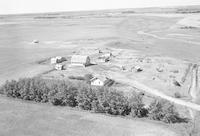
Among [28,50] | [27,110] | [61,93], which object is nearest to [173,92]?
[61,93]

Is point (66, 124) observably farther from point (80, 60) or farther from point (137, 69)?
point (80, 60)

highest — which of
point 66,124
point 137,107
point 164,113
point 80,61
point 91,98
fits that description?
point 80,61

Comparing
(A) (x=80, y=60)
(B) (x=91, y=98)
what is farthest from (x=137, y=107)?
(A) (x=80, y=60)

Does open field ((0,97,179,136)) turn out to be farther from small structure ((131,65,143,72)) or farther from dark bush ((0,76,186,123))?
small structure ((131,65,143,72))

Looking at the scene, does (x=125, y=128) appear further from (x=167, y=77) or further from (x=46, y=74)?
(x=46, y=74)

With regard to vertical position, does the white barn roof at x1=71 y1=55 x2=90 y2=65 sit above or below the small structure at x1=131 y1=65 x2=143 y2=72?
above

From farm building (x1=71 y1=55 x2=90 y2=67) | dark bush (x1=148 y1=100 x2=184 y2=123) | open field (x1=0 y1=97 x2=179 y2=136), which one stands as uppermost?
farm building (x1=71 y1=55 x2=90 y2=67)

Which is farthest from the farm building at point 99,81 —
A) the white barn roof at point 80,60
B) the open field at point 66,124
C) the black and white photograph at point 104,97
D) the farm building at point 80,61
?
the white barn roof at point 80,60

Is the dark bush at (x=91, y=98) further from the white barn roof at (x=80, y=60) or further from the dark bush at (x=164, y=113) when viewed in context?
the white barn roof at (x=80, y=60)

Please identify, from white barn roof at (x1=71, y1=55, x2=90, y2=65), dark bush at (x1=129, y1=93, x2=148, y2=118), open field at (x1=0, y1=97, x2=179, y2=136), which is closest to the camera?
open field at (x1=0, y1=97, x2=179, y2=136)

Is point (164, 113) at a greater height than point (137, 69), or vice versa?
point (137, 69)

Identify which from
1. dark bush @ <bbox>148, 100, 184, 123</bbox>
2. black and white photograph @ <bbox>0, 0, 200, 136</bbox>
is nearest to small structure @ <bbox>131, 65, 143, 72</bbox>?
black and white photograph @ <bbox>0, 0, 200, 136</bbox>
